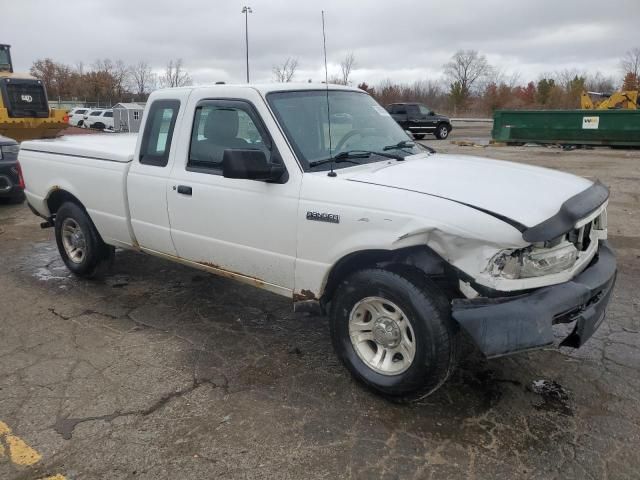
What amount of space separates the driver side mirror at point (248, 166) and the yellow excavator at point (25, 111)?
17.6m

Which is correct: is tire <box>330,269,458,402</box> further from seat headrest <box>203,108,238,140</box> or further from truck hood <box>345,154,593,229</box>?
seat headrest <box>203,108,238,140</box>

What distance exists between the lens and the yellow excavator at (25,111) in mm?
17969

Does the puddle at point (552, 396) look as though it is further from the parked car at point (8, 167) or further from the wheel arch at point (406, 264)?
the parked car at point (8, 167)

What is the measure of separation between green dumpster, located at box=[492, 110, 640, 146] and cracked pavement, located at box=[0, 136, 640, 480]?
17.0 m

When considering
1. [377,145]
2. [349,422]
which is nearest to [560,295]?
[349,422]

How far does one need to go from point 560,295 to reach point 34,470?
2870mm

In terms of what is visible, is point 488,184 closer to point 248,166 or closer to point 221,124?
point 248,166

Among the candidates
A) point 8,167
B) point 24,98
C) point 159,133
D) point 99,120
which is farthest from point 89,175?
point 99,120

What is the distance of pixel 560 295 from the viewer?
9.39 feet

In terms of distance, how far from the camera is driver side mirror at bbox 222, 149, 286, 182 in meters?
3.33

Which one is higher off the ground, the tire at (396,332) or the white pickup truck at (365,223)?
the white pickup truck at (365,223)

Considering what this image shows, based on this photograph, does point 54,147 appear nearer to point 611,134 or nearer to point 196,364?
point 196,364

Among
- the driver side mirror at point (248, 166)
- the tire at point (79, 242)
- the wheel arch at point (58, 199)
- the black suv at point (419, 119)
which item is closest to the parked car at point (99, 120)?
the black suv at point (419, 119)

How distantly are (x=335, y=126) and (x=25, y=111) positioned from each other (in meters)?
18.3
